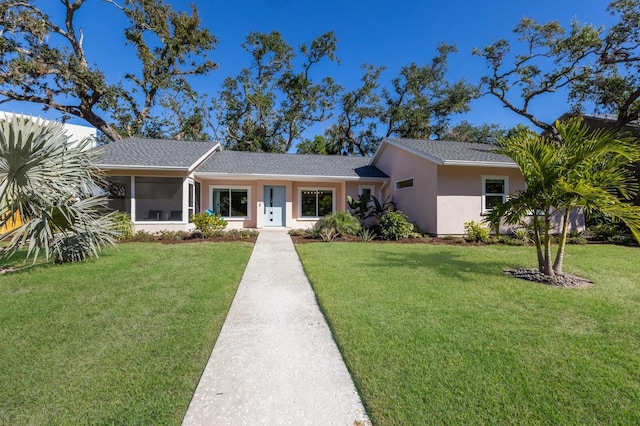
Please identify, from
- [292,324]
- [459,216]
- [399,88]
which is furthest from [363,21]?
[292,324]

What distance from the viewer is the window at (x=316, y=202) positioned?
1569cm

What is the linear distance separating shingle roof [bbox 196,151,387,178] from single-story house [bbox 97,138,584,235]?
53mm

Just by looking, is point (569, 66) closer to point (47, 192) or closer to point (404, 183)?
point (404, 183)

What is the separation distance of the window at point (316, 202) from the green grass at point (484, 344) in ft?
30.2

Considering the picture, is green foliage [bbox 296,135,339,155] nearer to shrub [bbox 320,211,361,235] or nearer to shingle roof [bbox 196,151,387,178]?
shingle roof [bbox 196,151,387,178]

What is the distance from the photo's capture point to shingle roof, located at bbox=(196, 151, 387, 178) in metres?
14.8

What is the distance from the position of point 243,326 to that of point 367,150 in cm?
2841

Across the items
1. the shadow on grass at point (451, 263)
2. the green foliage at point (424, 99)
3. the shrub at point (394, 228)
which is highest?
the green foliage at point (424, 99)

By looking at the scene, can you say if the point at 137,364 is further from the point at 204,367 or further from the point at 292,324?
the point at 292,324

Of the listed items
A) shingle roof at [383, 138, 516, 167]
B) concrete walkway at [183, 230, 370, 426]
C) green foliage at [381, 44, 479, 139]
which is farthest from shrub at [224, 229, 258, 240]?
green foliage at [381, 44, 479, 139]

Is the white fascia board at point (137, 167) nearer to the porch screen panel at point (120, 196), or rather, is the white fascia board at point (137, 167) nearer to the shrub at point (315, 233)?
the porch screen panel at point (120, 196)

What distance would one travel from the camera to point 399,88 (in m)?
27.8

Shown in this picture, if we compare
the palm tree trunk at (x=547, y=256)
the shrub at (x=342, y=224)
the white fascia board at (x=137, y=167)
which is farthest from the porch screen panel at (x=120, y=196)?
the palm tree trunk at (x=547, y=256)

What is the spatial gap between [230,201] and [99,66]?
55.8 ft
